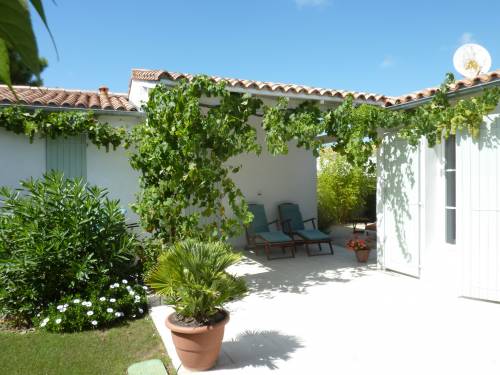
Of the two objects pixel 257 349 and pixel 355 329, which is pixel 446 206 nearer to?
pixel 355 329

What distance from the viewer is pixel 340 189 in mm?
14234

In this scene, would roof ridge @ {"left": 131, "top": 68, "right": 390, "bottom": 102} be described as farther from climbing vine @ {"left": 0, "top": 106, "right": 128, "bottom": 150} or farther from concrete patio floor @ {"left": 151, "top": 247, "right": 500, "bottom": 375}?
concrete patio floor @ {"left": 151, "top": 247, "right": 500, "bottom": 375}

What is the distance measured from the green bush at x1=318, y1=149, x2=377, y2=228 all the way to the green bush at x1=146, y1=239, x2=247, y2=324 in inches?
387

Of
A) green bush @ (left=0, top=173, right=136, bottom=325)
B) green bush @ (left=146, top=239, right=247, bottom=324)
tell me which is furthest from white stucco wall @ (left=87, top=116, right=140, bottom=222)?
green bush @ (left=146, top=239, right=247, bottom=324)

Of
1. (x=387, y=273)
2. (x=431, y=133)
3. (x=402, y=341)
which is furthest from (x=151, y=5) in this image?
(x=387, y=273)

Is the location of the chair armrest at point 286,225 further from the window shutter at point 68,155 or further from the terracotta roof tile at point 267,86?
the window shutter at point 68,155

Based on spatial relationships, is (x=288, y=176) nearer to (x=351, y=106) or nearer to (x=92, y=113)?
(x=351, y=106)

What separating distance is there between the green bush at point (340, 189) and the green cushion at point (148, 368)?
10.1 metres

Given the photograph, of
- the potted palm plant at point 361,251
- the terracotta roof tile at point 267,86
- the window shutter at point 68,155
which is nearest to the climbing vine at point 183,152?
the terracotta roof tile at point 267,86

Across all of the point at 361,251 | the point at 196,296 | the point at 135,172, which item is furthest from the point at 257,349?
the point at 135,172

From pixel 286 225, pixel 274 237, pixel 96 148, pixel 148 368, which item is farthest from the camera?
pixel 286 225

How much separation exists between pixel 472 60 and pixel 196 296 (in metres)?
6.27

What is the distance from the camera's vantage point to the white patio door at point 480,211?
5.77m

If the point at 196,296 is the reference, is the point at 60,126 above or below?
above
